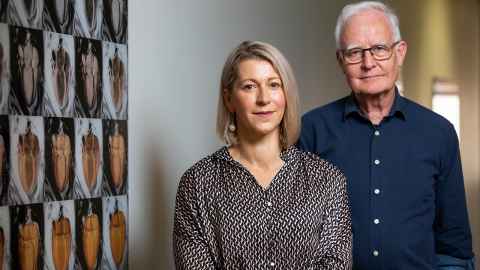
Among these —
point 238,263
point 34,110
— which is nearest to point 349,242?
point 238,263

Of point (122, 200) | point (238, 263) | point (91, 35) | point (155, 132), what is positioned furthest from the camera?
point (155, 132)

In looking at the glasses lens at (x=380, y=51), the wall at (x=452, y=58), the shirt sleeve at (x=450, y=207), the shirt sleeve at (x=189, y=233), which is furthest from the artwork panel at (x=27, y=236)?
the wall at (x=452, y=58)

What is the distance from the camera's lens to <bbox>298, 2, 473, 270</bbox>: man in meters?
2.24

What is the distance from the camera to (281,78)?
6.39 feet

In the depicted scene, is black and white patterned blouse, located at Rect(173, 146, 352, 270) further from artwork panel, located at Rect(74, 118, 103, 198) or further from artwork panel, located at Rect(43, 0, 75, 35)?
artwork panel, located at Rect(43, 0, 75, 35)

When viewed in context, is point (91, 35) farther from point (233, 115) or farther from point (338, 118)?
point (338, 118)

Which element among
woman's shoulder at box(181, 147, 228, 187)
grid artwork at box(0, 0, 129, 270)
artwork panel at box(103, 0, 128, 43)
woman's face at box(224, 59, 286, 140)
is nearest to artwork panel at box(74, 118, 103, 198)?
grid artwork at box(0, 0, 129, 270)

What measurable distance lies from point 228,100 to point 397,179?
0.61m

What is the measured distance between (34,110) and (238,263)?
666 mm

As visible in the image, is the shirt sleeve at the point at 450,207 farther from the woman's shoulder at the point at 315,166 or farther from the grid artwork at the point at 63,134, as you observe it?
the grid artwork at the point at 63,134

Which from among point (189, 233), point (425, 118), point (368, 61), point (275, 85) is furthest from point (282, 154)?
point (425, 118)

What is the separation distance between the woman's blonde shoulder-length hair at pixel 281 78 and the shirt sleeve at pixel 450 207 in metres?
0.58

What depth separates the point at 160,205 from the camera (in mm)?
2602

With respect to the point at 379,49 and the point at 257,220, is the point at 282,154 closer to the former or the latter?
the point at 257,220
